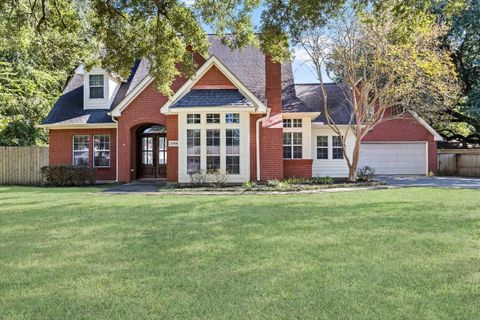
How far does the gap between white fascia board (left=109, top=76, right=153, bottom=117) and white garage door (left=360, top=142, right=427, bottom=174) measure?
15358 millimetres

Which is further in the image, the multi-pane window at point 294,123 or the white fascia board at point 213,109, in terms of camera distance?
the multi-pane window at point 294,123

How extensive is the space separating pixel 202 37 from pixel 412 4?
6.53m

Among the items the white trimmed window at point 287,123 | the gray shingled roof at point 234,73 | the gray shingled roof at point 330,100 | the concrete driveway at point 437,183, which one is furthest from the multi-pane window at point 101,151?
the concrete driveway at point 437,183

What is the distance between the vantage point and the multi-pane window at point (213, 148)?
58.7 ft

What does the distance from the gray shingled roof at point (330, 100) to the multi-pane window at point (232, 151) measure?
25.0 ft

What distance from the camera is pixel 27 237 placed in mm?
7223

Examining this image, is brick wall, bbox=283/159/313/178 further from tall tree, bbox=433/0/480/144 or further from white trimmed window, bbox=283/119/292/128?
tall tree, bbox=433/0/480/144

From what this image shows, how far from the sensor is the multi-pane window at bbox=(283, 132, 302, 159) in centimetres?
2077

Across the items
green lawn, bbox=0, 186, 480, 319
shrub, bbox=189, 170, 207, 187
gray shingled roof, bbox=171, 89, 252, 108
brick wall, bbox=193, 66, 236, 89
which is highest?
brick wall, bbox=193, 66, 236, 89

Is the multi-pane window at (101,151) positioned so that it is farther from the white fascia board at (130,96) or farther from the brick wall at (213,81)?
the brick wall at (213,81)

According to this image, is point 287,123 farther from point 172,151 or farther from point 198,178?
point 172,151

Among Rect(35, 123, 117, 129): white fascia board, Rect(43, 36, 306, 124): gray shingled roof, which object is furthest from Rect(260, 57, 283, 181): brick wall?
Rect(35, 123, 117, 129): white fascia board

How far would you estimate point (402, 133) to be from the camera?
27.5 m

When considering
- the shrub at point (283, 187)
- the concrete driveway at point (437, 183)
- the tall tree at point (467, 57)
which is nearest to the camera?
the shrub at point (283, 187)
